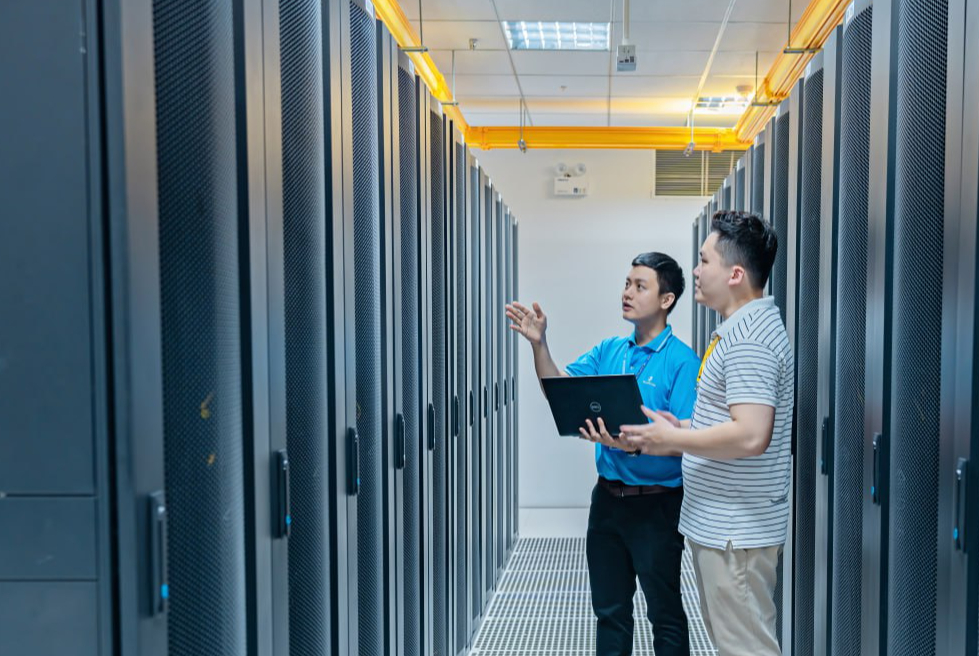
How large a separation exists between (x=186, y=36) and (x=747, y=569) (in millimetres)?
1906

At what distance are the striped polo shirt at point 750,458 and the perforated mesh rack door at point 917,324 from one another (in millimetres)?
416

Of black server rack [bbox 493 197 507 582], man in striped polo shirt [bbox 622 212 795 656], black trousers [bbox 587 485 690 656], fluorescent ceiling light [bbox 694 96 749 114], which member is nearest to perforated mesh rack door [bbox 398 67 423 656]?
black trousers [bbox 587 485 690 656]

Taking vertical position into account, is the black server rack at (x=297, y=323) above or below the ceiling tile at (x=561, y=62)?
below

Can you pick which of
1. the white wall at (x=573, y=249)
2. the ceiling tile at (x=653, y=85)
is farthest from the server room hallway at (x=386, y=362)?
the white wall at (x=573, y=249)

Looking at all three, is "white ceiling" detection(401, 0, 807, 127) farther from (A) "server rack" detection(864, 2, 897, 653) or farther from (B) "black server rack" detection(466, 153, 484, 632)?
(A) "server rack" detection(864, 2, 897, 653)

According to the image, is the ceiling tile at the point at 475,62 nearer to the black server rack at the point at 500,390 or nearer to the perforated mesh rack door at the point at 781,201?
the black server rack at the point at 500,390

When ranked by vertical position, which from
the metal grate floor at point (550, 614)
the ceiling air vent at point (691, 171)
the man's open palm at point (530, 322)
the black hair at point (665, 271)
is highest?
the ceiling air vent at point (691, 171)

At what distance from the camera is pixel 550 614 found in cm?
470

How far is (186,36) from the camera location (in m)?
1.24

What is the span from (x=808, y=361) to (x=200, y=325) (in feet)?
6.84

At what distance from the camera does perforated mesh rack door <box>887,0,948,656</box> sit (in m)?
1.69

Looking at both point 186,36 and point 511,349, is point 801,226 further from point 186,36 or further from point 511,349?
point 511,349

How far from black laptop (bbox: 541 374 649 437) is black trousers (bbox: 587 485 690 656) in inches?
13.2

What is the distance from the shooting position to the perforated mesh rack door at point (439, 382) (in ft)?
10.7
